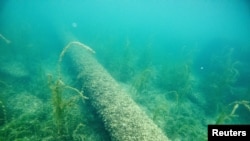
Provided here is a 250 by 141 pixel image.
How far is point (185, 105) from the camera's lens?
34.1 feet

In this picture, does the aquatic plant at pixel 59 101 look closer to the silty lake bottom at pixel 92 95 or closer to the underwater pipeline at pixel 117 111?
the silty lake bottom at pixel 92 95

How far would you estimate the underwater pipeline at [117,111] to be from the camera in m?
4.96

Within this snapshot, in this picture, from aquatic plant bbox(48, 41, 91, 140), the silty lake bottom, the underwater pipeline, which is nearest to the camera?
aquatic plant bbox(48, 41, 91, 140)

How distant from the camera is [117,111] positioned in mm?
5793

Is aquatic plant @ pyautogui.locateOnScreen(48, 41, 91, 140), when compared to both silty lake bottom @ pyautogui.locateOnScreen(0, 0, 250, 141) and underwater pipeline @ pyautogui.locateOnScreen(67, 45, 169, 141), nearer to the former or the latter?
silty lake bottom @ pyautogui.locateOnScreen(0, 0, 250, 141)

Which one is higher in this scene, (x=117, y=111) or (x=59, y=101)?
(x=117, y=111)

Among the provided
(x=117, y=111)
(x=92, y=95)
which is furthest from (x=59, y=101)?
(x=92, y=95)

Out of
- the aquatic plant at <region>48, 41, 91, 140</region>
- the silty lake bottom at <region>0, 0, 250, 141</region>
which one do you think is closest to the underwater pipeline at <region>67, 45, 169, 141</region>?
the silty lake bottom at <region>0, 0, 250, 141</region>

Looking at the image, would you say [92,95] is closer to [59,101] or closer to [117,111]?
[117,111]

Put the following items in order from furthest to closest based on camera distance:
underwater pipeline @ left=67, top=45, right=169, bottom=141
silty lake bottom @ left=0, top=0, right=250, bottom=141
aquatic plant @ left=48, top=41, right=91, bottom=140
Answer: silty lake bottom @ left=0, top=0, right=250, bottom=141 < underwater pipeline @ left=67, top=45, right=169, bottom=141 < aquatic plant @ left=48, top=41, right=91, bottom=140

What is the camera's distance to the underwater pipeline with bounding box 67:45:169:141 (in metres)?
4.96

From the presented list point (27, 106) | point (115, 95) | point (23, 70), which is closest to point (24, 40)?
point (23, 70)

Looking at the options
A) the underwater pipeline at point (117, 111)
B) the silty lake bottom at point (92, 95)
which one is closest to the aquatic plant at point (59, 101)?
the silty lake bottom at point (92, 95)

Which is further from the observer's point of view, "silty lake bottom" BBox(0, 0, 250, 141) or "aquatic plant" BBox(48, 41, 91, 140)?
"silty lake bottom" BBox(0, 0, 250, 141)
